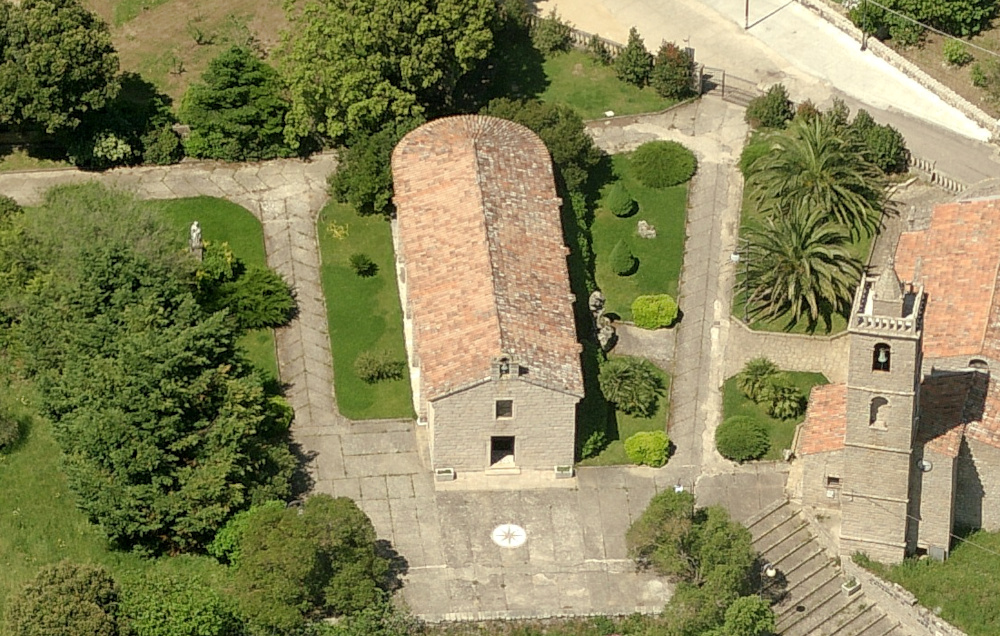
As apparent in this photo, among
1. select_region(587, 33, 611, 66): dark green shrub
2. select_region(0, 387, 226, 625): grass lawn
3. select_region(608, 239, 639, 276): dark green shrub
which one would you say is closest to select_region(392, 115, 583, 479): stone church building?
select_region(608, 239, 639, 276): dark green shrub

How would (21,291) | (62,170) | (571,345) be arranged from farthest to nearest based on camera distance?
(62,170) → (21,291) → (571,345)

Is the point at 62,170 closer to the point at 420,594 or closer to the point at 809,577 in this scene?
the point at 420,594

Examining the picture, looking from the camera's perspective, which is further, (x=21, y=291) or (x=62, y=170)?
(x=62, y=170)

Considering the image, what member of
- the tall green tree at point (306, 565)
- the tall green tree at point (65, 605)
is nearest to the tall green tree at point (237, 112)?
the tall green tree at point (306, 565)

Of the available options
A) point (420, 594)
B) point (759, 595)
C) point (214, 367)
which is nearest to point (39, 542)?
point (214, 367)

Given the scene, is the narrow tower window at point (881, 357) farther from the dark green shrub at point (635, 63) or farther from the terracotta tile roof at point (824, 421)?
the dark green shrub at point (635, 63)

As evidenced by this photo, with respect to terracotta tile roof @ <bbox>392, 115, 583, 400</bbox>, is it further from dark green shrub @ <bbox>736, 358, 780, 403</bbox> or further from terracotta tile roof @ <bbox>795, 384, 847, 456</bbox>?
terracotta tile roof @ <bbox>795, 384, 847, 456</bbox>
